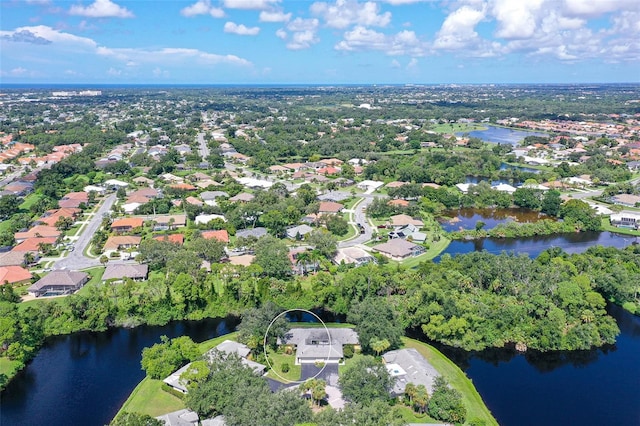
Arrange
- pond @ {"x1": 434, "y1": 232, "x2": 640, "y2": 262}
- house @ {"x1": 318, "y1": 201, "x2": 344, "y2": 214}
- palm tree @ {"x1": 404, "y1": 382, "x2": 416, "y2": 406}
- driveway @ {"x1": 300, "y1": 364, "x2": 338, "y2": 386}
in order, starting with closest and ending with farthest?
palm tree @ {"x1": 404, "y1": 382, "x2": 416, "y2": 406}, driveway @ {"x1": 300, "y1": 364, "x2": 338, "y2": 386}, pond @ {"x1": 434, "y1": 232, "x2": 640, "y2": 262}, house @ {"x1": 318, "y1": 201, "x2": 344, "y2": 214}

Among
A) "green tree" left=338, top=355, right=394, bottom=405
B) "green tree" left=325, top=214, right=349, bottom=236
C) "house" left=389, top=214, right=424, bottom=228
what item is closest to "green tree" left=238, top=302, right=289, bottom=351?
"green tree" left=338, top=355, right=394, bottom=405

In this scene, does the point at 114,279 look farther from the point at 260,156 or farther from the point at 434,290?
the point at 260,156

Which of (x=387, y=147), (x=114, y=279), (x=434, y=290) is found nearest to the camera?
(x=434, y=290)

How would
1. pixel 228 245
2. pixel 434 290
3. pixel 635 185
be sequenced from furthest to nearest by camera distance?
1. pixel 635 185
2. pixel 228 245
3. pixel 434 290

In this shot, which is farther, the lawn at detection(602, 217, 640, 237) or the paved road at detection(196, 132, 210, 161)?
the paved road at detection(196, 132, 210, 161)

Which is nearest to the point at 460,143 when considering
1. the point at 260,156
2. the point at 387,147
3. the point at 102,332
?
the point at 387,147

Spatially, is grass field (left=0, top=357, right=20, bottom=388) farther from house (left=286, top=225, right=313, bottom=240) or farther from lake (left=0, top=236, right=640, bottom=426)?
house (left=286, top=225, right=313, bottom=240)
